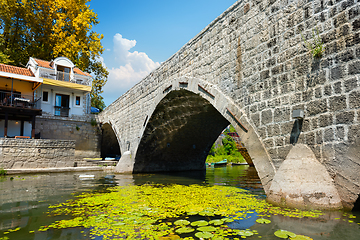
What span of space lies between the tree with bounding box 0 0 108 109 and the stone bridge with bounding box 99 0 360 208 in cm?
1650

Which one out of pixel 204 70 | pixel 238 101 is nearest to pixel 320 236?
pixel 238 101

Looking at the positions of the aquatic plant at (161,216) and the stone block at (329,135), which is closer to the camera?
the aquatic plant at (161,216)

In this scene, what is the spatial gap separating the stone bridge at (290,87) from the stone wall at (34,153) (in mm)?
9764

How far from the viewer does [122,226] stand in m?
2.86

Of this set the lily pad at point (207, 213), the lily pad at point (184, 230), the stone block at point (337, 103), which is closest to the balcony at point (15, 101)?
the lily pad at point (207, 213)

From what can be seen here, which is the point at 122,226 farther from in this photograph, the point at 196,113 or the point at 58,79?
the point at 58,79

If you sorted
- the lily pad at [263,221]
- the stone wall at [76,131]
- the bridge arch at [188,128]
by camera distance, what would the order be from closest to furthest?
1. the lily pad at [263,221]
2. the bridge arch at [188,128]
3. the stone wall at [76,131]

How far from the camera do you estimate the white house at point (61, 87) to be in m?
17.9

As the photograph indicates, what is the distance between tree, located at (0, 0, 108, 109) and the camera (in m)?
18.8

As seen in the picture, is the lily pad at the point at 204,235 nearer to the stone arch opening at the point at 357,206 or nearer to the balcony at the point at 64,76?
the stone arch opening at the point at 357,206

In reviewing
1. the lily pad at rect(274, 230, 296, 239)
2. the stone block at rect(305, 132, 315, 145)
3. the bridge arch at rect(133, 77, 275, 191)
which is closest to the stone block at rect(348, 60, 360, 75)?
the stone block at rect(305, 132, 315, 145)

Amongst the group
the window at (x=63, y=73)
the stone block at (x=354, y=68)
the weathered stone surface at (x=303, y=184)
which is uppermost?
the window at (x=63, y=73)

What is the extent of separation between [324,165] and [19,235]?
389cm

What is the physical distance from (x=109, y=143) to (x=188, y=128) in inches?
479
